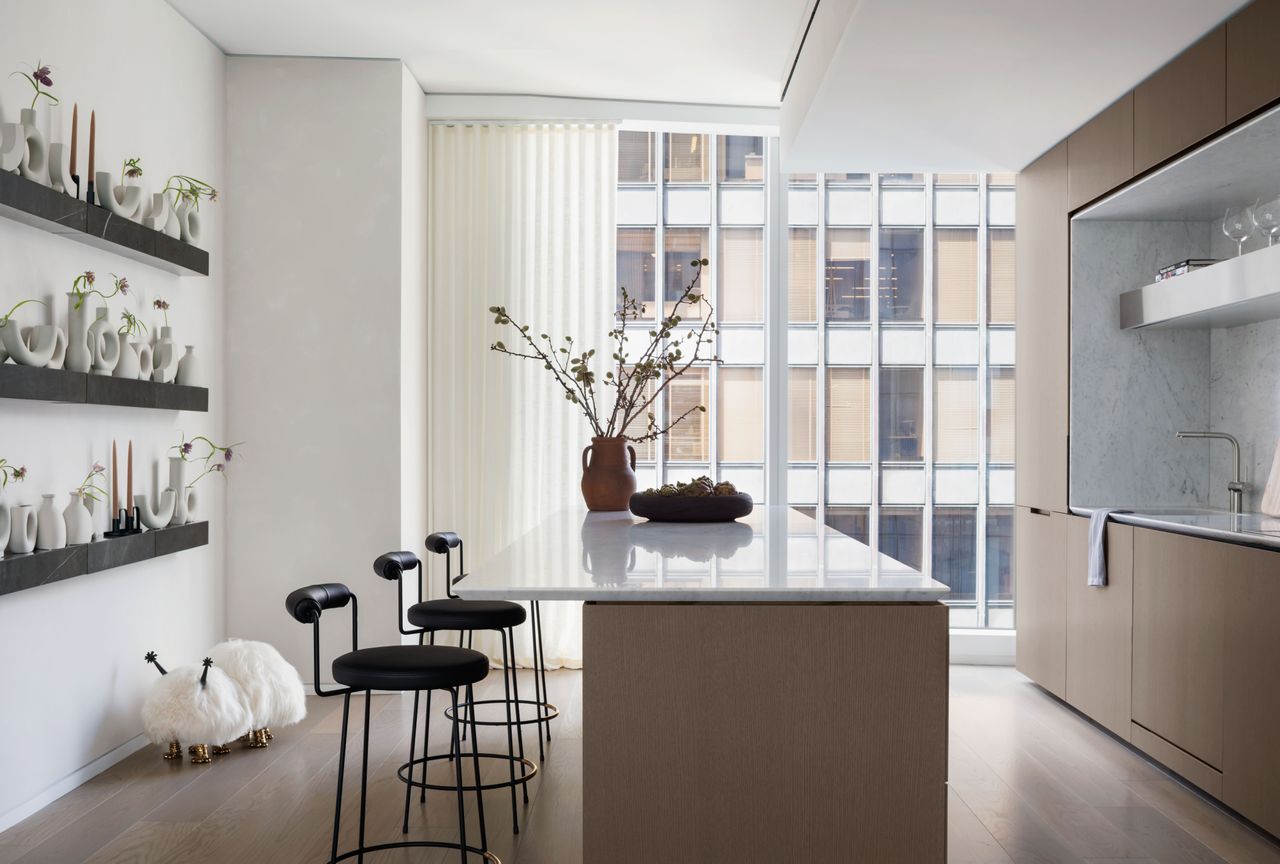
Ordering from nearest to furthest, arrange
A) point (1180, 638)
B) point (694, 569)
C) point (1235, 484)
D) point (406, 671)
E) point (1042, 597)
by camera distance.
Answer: point (694, 569) < point (406, 671) < point (1180, 638) < point (1235, 484) < point (1042, 597)

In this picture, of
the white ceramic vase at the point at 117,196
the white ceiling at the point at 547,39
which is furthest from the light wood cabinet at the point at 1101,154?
the white ceramic vase at the point at 117,196

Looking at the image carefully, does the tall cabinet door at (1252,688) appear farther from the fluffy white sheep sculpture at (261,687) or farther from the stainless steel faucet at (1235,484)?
the fluffy white sheep sculpture at (261,687)

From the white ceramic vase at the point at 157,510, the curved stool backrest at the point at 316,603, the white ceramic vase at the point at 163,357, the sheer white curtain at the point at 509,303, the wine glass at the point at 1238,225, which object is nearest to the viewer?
the curved stool backrest at the point at 316,603

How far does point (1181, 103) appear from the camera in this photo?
349 cm

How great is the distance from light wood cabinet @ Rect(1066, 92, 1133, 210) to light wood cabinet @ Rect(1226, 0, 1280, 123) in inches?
27.8

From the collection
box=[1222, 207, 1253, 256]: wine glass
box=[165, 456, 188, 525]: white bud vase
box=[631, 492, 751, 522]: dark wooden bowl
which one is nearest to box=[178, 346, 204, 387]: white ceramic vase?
box=[165, 456, 188, 525]: white bud vase

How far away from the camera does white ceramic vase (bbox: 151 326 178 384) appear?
13.1 ft

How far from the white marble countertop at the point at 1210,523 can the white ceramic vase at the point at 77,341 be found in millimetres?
3560

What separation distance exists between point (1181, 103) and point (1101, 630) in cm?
193

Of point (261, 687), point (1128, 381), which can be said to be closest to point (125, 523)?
point (261, 687)

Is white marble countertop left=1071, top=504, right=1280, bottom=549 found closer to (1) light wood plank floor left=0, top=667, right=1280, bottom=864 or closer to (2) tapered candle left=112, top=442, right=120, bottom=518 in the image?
(1) light wood plank floor left=0, top=667, right=1280, bottom=864

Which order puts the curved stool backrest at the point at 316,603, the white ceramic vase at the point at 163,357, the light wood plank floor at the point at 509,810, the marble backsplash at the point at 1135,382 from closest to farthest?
the curved stool backrest at the point at 316,603, the light wood plank floor at the point at 509,810, the white ceramic vase at the point at 163,357, the marble backsplash at the point at 1135,382

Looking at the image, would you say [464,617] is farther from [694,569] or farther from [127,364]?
[127,364]

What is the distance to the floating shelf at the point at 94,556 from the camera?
3031 mm
